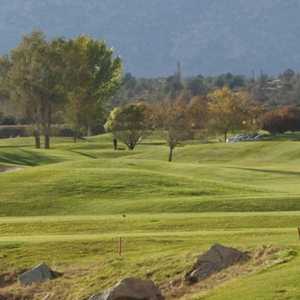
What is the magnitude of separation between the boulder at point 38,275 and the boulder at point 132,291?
2758 mm

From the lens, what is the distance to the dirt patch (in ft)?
64.6

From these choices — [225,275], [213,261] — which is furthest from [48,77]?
[225,275]

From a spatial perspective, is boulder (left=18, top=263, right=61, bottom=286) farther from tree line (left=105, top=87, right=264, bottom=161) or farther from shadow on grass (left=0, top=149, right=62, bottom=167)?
tree line (left=105, top=87, right=264, bottom=161)

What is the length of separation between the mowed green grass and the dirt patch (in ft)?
1.07

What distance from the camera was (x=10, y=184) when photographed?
150 ft

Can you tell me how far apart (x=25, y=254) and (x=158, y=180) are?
2266 cm

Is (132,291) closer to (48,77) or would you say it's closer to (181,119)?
(181,119)

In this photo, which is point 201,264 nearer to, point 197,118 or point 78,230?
point 78,230

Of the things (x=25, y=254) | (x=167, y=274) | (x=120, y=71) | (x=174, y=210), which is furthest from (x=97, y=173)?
(x=120, y=71)

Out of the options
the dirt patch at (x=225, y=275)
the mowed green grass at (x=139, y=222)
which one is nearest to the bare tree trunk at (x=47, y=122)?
the mowed green grass at (x=139, y=222)

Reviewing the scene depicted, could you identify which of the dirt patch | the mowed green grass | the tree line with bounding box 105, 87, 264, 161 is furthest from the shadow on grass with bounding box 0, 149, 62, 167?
the dirt patch

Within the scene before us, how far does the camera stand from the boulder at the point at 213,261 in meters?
20.5

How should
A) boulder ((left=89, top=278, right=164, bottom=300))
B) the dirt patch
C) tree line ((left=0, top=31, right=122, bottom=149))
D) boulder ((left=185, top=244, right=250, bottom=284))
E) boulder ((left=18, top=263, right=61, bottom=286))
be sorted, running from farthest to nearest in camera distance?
tree line ((left=0, top=31, right=122, bottom=149))
boulder ((left=18, top=263, right=61, bottom=286))
boulder ((left=185, top=244, right=250, bottom=284))
the dirt patch
boulder ((left=89, top=278, right=164, bottom=300))

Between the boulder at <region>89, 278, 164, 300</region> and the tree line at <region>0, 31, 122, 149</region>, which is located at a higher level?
the tree line at <region>0, 31, 122, 149</region>
